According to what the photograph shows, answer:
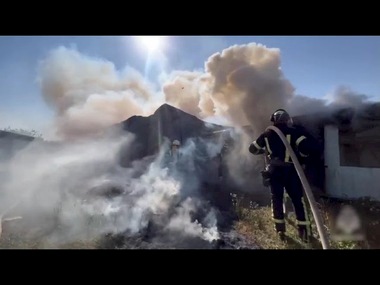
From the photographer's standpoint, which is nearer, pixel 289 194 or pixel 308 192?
pixel 308 192

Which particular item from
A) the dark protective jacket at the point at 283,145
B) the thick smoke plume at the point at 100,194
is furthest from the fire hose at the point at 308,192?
the thick smoke plume at the point at 100,194

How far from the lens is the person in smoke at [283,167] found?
144 inches

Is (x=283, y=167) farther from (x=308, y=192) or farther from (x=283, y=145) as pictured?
(x=308, y=192)

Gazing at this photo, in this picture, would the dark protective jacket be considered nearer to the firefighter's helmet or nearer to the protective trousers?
the firefighter's helmet

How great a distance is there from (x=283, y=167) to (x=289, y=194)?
361 mm

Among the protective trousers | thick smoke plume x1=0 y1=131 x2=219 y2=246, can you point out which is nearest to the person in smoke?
the protective trousers

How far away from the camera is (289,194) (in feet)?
12.3

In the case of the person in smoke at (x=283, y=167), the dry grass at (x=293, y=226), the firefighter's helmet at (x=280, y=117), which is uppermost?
the firefighter's helmet at (x=280, y=117)

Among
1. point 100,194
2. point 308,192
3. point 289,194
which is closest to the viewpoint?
point 308,192

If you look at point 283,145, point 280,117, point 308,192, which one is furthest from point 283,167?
point 280,117

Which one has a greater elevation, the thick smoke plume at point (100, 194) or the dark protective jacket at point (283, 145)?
the dark protective jacket at point (283, 145)

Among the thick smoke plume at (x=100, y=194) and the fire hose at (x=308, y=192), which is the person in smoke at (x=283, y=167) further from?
the thick smoke plume at (x=100, y=194)
